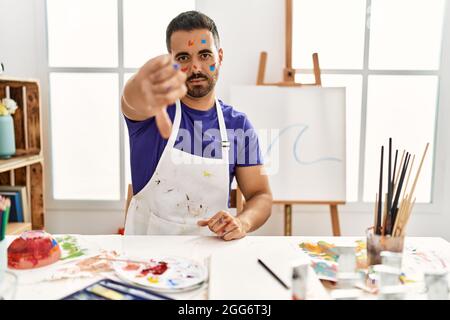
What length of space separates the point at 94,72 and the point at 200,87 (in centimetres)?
116

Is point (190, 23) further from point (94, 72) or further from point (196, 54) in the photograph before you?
point (94, 72)

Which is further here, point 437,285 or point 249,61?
point 249,61

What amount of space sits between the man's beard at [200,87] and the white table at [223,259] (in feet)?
1.62

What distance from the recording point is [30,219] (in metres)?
2.05

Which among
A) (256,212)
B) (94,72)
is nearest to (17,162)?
(94,72)

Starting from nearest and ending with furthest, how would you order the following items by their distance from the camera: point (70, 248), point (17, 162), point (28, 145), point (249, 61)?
point (70, 248), point (17, 162), point (28, 145), point (249, 61)

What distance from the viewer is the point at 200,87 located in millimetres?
1282

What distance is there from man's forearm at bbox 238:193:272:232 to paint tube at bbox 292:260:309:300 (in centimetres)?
49

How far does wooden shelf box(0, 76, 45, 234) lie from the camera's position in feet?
6.29

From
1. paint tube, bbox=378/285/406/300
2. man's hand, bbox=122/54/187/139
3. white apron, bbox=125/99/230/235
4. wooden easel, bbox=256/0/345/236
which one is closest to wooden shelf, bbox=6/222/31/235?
white apron, bbox=125/99/230/235

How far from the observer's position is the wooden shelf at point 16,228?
5.92 feet

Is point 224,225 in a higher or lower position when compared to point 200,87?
lower

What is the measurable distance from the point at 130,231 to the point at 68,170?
3.83ft

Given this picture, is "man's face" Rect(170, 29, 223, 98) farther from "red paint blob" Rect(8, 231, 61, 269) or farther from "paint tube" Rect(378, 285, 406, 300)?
"paint tube" Rect(378, 285, 406, 300)
